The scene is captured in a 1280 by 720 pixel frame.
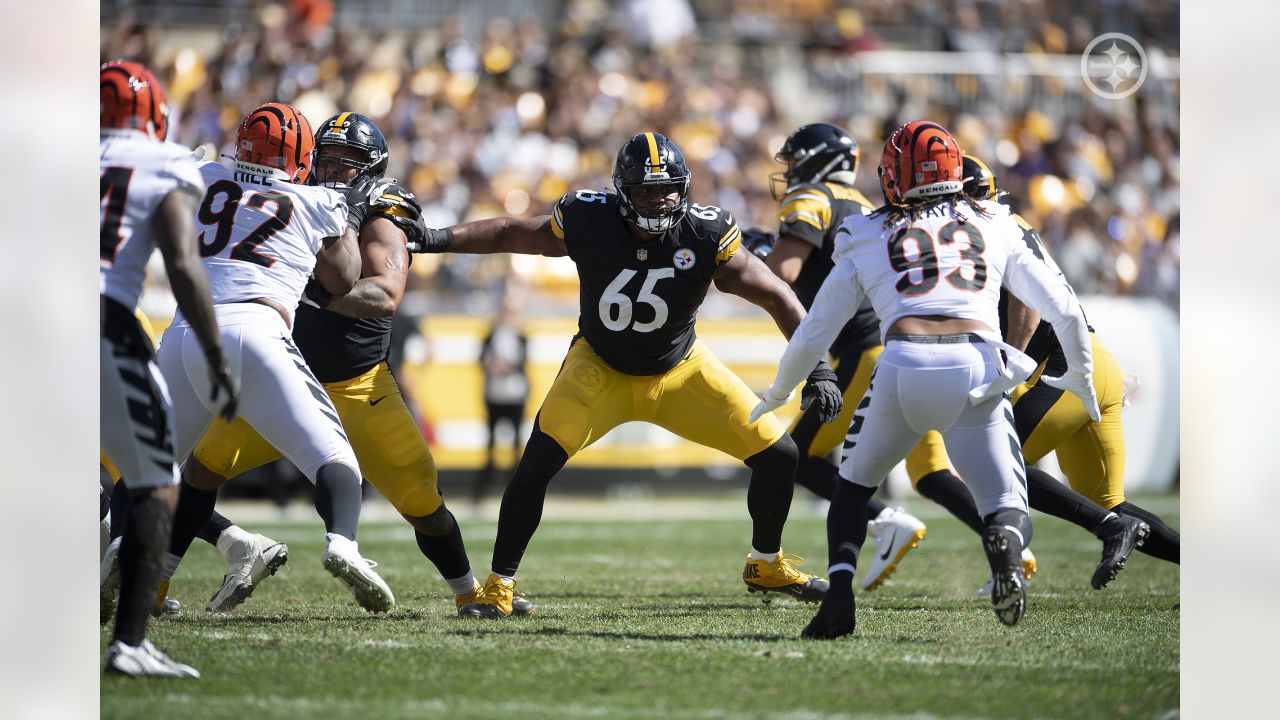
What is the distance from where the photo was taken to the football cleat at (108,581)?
4.96 meters

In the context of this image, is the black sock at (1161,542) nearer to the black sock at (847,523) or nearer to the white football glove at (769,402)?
the black sock at (847,523)

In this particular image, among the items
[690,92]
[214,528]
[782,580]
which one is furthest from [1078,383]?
[690,92]

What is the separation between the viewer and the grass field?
3.71 m

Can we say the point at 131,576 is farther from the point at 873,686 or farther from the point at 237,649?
the point at 873,686

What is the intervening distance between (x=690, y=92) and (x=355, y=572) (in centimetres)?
1219

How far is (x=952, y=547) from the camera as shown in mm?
8367

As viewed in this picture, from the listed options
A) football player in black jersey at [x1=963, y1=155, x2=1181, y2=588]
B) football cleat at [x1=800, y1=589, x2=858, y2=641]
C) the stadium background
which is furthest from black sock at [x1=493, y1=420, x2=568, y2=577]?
the stadium background

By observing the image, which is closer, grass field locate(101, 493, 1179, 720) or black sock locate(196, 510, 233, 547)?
grass field locate(101, 493, 1179, 720)

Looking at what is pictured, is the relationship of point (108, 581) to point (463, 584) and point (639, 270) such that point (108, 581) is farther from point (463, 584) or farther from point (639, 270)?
point (639, 270)

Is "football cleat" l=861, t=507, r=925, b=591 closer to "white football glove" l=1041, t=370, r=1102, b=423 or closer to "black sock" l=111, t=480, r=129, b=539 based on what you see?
"white football glove" l=1041, t=370, r=1102, b=423

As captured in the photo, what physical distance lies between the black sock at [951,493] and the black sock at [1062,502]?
25cm

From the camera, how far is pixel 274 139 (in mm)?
4871

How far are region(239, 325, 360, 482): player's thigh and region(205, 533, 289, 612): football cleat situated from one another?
0.62 metres
